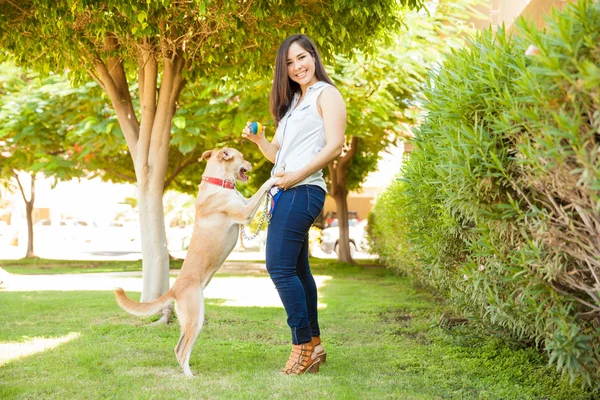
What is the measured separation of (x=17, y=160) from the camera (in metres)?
16.0

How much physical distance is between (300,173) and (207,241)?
3.08 ft

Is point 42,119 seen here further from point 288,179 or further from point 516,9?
point 288,179

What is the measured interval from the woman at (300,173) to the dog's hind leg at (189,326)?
569mm

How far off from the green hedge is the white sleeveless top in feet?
2.49

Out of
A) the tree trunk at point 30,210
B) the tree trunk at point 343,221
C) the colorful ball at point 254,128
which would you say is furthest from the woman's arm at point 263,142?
the tree trunk at point 30,210

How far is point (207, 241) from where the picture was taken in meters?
4.65

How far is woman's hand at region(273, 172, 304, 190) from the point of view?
418 cm

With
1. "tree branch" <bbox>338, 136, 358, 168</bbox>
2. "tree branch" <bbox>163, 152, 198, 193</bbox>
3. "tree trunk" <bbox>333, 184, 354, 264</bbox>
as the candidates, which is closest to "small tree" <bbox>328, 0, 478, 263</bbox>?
"tree branch" <bbox>338, 136, 358, 168</bbox>

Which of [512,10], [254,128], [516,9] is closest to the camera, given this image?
[254,128]

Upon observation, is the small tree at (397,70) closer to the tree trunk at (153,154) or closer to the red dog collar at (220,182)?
the tree trunk at (153,154)

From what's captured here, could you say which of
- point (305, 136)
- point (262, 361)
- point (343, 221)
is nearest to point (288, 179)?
point (305, 136)

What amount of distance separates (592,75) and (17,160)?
1580 cm

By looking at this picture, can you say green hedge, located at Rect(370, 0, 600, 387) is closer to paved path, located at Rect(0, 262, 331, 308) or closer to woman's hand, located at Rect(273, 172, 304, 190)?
woman's hand, located at Rect(273, 172, 304, 190)

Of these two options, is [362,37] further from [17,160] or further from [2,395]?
[17,160]
